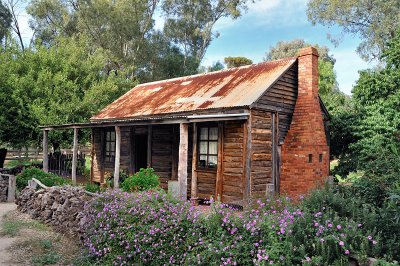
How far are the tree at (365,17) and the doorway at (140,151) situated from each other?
19707 millimetres

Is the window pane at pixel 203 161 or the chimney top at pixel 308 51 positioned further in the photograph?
the window pane at pixel 203 161

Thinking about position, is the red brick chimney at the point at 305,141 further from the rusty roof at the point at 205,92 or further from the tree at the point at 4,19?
the tree at the point at 4,19

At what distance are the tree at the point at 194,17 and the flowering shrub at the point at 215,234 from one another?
29621 millimetres

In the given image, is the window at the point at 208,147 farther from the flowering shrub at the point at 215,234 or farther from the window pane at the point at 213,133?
the flowering shrub at the point at 215,234

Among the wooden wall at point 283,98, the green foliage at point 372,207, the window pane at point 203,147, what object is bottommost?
the green foliage at point 372,207

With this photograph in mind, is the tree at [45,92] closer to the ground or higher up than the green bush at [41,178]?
higher up

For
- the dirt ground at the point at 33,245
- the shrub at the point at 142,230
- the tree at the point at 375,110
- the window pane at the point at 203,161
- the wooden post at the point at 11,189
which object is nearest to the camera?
the shrub at the point at 142,230

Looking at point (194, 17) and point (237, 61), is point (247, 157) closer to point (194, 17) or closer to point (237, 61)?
point (194, 17)

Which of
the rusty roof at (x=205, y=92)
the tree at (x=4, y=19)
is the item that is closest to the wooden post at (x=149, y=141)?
the rusty roof at (x=205, y=92)

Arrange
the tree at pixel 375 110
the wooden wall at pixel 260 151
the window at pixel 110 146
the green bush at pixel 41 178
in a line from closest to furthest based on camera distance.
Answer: the wooden wall at pixel 260 151 → the tree at pixel 375 110 → the green bush at pixel 41 178 → the window at pixel 110 146

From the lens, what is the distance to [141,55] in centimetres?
3306

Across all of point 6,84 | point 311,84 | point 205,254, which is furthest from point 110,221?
point 6,84

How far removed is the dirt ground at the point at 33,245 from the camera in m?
7.09

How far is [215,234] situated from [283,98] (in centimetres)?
813
